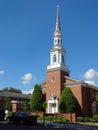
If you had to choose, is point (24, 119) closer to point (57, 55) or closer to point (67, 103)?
point (67, 103)

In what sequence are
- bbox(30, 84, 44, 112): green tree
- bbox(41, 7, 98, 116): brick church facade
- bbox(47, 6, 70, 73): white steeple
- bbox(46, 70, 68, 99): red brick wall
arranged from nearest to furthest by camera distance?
bbox(41, 7, 98, 116): brick church facade, bbox(46, 70, 68, 99): red brick wall, bbox(30, 84, 44, 112): green tree, bbox(47, 6, 70, 73): white steeple

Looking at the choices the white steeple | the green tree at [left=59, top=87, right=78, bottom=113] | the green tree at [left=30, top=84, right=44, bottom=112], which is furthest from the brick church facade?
the green tree at [left=59, top=87, right=78, bottom=113]

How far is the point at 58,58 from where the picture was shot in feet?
186

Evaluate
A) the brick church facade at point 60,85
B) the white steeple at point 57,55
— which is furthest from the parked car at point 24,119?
the white steeple at point 57,55

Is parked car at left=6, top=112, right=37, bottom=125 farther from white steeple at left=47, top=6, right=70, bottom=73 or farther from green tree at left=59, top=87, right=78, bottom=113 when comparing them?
white steeple at left=47, top=6, right=70, bottom=73

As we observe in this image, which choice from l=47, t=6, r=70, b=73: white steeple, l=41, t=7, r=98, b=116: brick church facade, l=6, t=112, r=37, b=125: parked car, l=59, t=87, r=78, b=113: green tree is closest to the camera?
l=6, t=112, r=37, b=125: parked car

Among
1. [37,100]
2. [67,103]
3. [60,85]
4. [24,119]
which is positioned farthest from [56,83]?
[24,119]

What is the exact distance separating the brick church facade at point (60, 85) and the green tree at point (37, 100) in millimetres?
1335

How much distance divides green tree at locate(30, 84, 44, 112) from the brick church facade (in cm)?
133

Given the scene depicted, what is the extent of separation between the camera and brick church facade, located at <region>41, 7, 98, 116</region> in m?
53.0

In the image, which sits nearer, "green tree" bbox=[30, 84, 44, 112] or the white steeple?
"green tree" bbox=[30, 84, 44, 112]

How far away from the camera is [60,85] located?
54.2 metres

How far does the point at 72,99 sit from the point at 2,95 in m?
48.9

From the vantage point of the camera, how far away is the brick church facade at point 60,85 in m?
53.0
